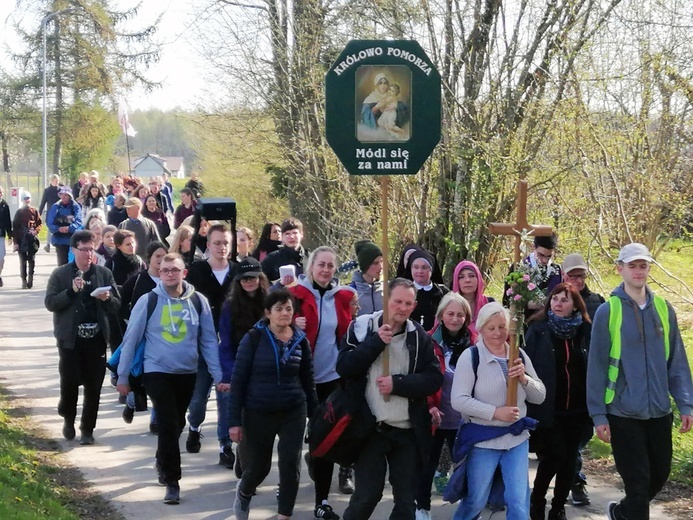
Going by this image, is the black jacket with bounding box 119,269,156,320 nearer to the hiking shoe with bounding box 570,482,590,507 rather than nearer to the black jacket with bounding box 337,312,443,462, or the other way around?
the black jacket with bounding box 337,312,443,462

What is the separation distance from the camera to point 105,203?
2409 centimetres

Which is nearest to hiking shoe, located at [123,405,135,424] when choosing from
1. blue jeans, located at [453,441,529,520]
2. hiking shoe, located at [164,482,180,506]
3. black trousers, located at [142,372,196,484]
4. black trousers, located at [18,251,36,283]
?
black trousers, located at [142,372,196,484]

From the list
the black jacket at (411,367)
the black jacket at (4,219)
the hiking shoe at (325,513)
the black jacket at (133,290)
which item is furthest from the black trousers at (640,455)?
the black jacket at (4,219)

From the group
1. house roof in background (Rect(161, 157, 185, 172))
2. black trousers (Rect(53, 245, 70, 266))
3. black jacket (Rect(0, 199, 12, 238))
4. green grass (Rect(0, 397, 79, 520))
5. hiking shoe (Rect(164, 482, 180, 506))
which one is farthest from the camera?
house roof in background (Rect(161, 157, 185, 172))

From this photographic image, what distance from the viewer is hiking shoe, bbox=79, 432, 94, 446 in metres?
9.83

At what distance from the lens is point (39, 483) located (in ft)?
26.3

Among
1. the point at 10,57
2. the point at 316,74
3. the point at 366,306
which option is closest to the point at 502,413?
the point at 366,306

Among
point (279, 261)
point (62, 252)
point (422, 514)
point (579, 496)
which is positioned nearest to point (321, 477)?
point (422, 514)

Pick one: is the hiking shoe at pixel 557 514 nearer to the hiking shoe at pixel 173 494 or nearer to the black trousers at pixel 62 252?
the hiking shoe at pixel 173 494

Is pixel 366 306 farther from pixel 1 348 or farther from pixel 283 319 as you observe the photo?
pixel 1 348

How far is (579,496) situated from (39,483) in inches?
158

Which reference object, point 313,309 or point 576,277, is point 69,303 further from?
point 576,277

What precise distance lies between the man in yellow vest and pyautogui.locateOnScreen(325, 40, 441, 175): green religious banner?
1803 millimetres

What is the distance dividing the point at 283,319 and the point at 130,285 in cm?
309
